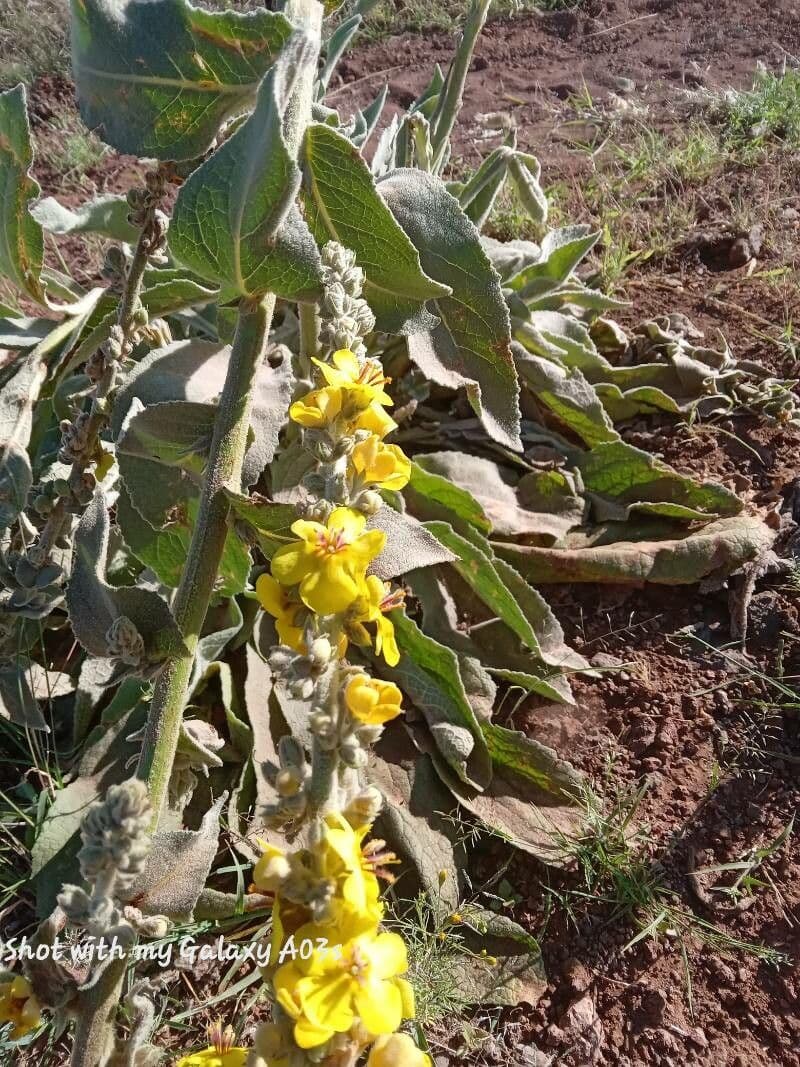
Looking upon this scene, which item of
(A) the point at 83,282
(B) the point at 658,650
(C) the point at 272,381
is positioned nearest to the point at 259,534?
(C) the point at 272,381

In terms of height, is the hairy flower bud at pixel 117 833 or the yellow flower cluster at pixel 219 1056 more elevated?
the hairy flower bud at pixel 117 833

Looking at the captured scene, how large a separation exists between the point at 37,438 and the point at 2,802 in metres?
0.90

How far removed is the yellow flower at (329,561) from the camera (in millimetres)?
1018

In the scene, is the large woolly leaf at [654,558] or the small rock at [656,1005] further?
the large woolly leaf at [654,558]

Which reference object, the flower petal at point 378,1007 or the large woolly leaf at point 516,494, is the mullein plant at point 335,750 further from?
the large woolly leaf at point 516,494

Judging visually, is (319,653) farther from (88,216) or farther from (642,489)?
(642,489)

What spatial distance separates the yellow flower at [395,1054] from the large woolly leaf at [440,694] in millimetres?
993

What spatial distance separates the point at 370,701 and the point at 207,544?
0.47 meters

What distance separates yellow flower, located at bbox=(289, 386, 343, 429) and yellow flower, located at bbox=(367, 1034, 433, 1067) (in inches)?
29.1

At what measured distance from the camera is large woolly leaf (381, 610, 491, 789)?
1.96 meters

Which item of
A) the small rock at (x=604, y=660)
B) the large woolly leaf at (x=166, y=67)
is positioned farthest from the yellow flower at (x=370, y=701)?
the small rock at (x=604, y=660)

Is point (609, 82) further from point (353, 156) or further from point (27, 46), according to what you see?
point (353, 156)

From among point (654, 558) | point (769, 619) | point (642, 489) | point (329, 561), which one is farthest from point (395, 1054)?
point (642, 489)

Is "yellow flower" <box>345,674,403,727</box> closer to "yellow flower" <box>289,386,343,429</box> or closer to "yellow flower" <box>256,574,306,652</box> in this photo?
"yellow flower" <box>256,574,306,652</box>
